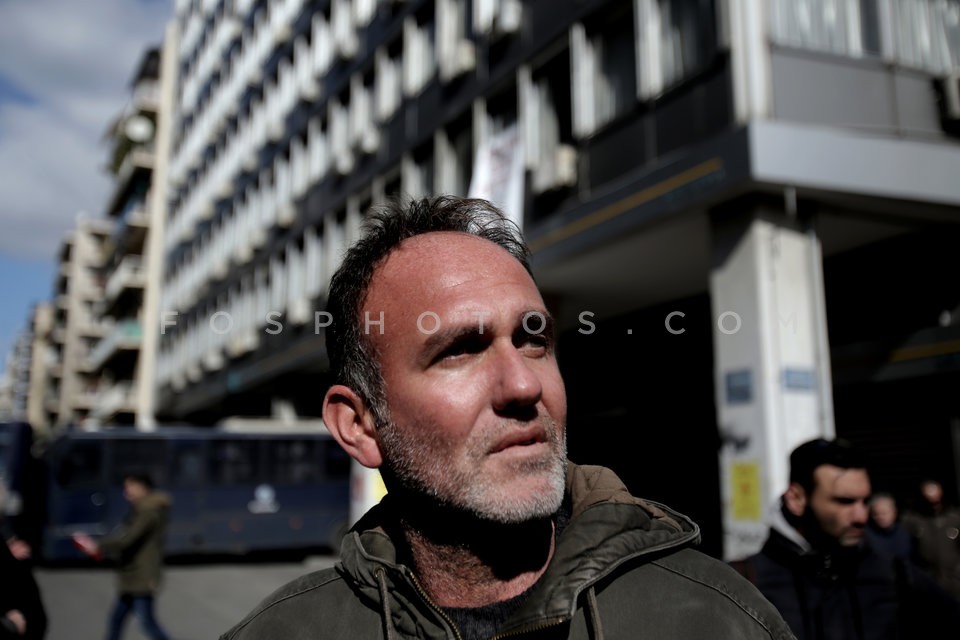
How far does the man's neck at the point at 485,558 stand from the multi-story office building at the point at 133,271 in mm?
40632

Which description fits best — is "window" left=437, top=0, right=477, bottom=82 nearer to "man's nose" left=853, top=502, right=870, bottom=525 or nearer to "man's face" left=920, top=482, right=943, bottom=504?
"man's face" left=920, top=482, right=943, bottom=504

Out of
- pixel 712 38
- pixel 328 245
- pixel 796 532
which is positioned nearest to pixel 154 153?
pixel 328 245

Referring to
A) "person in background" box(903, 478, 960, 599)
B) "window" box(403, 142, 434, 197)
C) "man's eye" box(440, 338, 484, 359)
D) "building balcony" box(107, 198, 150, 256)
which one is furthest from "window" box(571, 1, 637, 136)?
"building balcony" box(107, 198, 150, 256)

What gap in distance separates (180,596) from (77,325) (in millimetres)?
59242

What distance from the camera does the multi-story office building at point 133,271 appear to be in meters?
42.9

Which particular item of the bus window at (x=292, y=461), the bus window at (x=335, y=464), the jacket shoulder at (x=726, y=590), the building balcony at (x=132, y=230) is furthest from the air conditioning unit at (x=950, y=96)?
the building balcony at (x=132, y=230)

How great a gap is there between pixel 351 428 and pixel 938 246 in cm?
958

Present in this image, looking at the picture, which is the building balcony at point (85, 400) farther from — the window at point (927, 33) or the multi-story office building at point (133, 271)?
the window at point (927, 33)

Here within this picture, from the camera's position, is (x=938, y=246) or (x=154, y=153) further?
(x=154, y=153)

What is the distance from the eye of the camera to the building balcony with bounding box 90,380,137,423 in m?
42.9

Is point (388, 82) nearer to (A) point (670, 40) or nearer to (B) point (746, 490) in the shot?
(A) point (670, 40)

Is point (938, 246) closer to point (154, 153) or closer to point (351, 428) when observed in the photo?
point (351, 428)

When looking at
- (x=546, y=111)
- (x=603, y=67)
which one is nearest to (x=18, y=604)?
(x=603, y=67)

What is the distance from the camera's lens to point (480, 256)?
1.72 m
